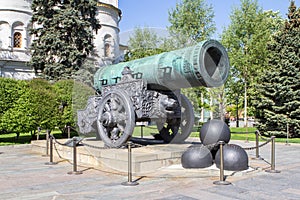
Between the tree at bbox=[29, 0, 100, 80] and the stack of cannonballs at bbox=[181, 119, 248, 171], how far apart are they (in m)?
15.1

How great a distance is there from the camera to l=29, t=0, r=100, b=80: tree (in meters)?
22.0

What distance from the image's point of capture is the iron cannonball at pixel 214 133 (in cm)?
745

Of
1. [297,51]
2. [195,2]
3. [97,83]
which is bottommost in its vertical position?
[97,83]

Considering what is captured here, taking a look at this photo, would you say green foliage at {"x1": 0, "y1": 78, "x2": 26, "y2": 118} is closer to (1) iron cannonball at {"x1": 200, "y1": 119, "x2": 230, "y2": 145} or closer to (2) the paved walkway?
(2) the paved walkway

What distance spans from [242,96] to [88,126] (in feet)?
78.5

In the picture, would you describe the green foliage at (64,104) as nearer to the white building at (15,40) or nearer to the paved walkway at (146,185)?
the paved walkway at (146,185)

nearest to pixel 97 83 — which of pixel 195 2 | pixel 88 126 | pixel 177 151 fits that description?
pixel 88 126

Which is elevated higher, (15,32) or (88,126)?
(15,32)

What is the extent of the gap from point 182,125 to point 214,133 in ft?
6.87

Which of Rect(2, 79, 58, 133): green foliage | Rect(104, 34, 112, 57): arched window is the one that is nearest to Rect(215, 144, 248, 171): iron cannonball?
Rect(2, 79, 58, 133): green foliage

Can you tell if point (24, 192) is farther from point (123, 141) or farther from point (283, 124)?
point (283, 124)

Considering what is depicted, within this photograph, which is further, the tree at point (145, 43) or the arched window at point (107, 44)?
the arched window at point (107, 44)

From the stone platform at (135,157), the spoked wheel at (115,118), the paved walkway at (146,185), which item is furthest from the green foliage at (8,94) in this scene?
the spoked wheel at (115,118)

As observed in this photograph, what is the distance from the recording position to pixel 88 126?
9.86m
